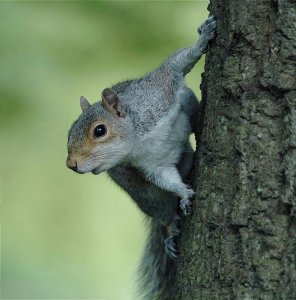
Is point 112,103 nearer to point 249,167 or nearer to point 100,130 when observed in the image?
point 100,130

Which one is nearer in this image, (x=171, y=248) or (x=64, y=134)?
(x=171, y=248)

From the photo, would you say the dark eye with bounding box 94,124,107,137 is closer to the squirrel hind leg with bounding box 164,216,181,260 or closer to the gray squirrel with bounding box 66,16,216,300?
the gray squirrel with bounding box 66,16,216,300

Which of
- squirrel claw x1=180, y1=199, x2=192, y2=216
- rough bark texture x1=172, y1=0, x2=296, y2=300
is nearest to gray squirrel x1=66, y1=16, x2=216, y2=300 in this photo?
squirrel claw x1=180, y1=199, x2=192, y2=216

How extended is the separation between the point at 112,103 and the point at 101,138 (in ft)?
0.47

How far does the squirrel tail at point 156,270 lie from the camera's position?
2.93 meters

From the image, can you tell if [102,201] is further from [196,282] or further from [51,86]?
[196,282]

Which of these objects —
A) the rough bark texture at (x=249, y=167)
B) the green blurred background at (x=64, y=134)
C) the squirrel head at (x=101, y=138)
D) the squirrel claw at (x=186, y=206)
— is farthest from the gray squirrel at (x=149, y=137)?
the green blurred background at (x=64, y=134)

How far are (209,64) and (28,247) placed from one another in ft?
8.31

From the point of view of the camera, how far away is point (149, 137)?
2.70m

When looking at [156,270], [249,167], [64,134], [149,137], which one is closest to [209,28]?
[149,137]

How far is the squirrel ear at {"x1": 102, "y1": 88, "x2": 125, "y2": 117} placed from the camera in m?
2.66

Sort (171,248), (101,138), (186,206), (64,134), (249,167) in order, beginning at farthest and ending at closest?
(64,134)
(101,138)
(171,248)
(186,206)
(249,167)

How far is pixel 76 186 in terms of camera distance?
466cm

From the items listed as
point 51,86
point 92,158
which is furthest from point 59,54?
point 92,158
